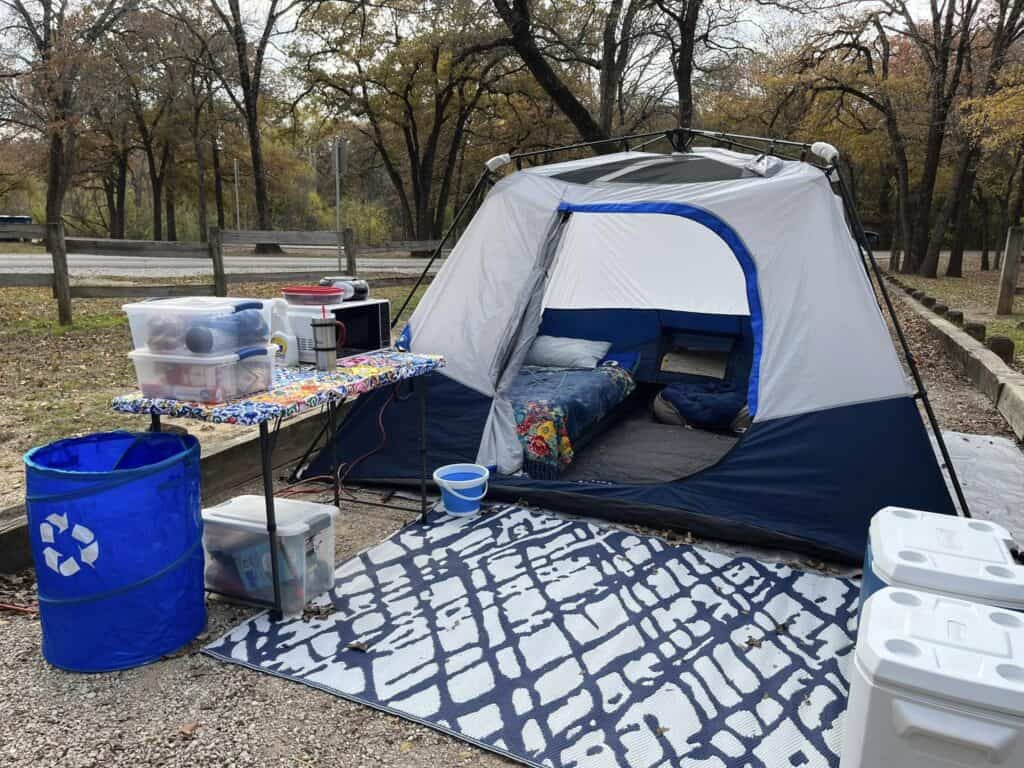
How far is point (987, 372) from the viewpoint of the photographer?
581cm

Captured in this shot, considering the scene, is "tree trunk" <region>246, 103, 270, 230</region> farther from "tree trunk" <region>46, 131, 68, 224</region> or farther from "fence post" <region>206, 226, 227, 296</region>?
"fence post" <region>206, 226, 227, 296</region>

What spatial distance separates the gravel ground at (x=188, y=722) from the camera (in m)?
1.90

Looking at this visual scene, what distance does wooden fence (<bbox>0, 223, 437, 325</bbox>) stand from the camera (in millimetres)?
6316

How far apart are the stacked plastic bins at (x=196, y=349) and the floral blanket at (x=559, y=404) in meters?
1.68

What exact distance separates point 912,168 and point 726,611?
78.9 ft

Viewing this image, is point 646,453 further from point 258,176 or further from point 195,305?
point 258,176

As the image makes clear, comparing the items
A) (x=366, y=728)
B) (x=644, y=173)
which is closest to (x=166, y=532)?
(x=366, y=728)

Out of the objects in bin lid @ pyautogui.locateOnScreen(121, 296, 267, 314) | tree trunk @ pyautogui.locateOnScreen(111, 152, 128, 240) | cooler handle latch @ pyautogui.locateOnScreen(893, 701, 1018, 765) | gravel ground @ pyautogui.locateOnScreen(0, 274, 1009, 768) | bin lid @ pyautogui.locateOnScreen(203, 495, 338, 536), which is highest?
tree trunk @ pyautogui.locateOnScreen(111, 152, 128, 240)

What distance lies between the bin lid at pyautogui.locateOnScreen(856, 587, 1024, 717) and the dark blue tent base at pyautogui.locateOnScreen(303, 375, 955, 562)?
1285 millimetres

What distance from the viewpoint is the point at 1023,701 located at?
4.61 feet

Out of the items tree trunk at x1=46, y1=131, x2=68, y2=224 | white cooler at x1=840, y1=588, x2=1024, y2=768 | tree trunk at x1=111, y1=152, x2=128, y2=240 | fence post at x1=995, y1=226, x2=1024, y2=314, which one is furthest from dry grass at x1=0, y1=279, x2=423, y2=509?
tree trunk at x1=111, y1=152, x2=128, y2=240

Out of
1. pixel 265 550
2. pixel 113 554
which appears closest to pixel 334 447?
pixel 265 550

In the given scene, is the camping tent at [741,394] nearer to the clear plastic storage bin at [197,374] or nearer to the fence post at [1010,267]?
the clear plastic storage bin at [197,374]

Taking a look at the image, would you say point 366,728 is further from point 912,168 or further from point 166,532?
point 912,168
